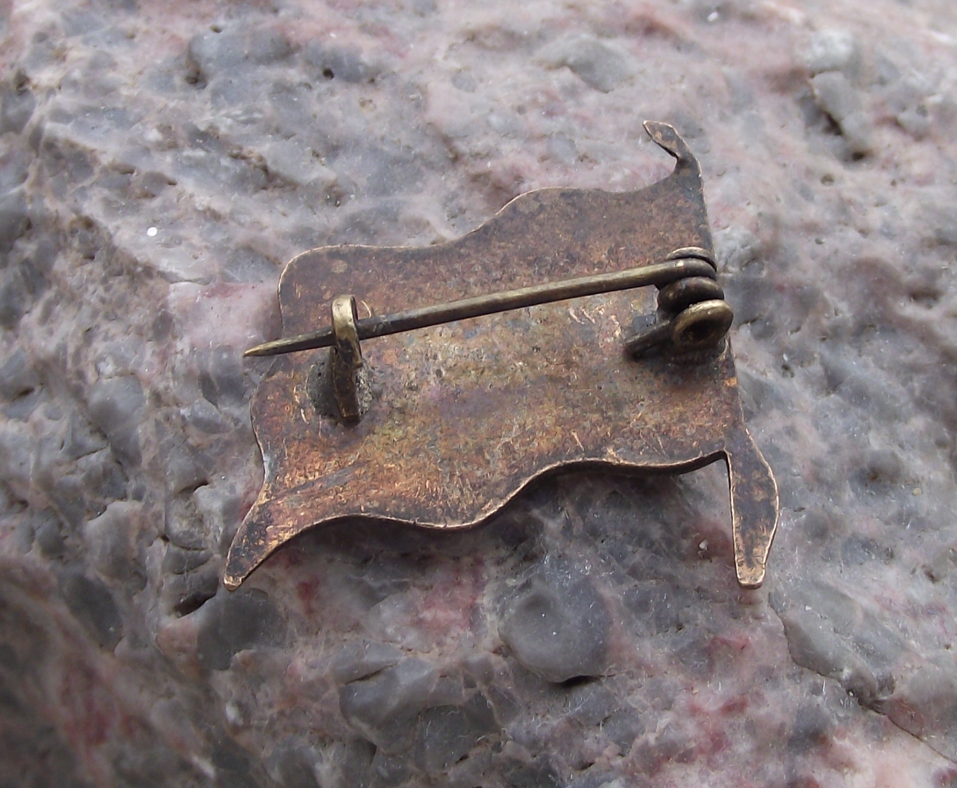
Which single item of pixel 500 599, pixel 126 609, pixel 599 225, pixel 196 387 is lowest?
pixel 126 609

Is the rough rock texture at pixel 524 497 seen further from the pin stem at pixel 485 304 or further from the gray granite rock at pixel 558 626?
the pin stem at pixel 485 304

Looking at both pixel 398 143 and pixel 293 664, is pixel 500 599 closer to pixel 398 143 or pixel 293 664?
pixel 293 664

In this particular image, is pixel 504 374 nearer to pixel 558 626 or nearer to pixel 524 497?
pixel 524 497

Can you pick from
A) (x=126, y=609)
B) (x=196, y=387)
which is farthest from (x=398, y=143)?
(x=126, y=609)

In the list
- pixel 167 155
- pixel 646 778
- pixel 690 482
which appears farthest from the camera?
pixel 167 155

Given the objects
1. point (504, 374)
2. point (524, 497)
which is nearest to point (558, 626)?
point (524, 497)

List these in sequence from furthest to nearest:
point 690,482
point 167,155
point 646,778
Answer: point 167,155 → point 690,482 → point 646,778

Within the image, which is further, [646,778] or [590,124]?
[590,124]
